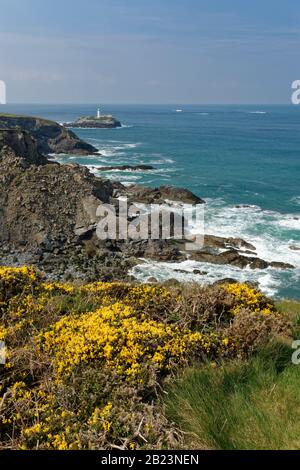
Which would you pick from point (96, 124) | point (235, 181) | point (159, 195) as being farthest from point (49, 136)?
point (96, 124)

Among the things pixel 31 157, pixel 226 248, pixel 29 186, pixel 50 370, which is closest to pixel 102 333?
pixel 50 370

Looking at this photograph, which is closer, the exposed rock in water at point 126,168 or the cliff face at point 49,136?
the exposed rock in water at point 126,168

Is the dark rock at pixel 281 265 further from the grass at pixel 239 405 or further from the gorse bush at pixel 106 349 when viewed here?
the grass at pixel 239 405

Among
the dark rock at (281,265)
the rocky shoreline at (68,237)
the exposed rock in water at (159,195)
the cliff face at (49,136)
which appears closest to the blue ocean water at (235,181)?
the dark rock at (281,265)

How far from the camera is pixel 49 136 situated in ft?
327

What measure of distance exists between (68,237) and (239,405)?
3063 centimetres

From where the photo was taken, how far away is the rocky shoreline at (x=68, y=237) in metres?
31.9

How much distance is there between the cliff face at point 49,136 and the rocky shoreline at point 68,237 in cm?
4695

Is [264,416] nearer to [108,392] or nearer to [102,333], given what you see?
[108,392]

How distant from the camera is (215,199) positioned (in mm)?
52000

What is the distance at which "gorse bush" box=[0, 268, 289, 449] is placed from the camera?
17.5 ft

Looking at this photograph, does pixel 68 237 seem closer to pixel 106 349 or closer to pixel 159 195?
pixel 159 195

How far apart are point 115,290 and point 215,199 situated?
43.7 meters

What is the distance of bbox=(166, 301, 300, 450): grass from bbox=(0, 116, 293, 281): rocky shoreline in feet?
73.4
